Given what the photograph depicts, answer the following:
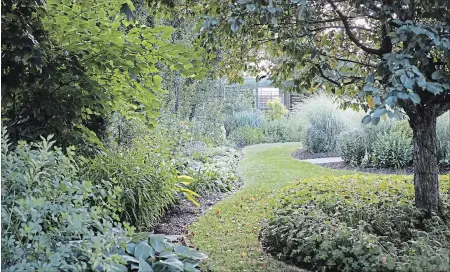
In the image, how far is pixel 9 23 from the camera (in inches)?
92.0

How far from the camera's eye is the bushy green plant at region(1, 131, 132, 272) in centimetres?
167

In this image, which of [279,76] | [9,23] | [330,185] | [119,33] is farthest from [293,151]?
[9,23]

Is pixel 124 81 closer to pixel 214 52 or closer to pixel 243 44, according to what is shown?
pixel 214 52

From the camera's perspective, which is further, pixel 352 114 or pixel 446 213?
pixel 352 114

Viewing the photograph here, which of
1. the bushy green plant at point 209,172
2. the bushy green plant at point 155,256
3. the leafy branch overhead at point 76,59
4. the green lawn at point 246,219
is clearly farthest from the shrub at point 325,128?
the bushy green plant at point 155,256

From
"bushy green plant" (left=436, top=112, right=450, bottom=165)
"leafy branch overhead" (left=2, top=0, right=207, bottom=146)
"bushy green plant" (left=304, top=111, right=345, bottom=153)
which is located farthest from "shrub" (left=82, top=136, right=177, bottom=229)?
"bushy green plant" (left=304, top=111, right=345, bottom=153)

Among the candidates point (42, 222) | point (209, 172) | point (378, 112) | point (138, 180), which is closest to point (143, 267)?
point (42, 222)

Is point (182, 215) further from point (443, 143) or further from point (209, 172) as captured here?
point (443, 143)

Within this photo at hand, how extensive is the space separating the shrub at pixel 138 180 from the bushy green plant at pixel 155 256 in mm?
871

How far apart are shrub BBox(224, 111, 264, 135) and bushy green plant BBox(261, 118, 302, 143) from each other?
0.32 metres

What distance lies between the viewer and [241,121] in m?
12.8

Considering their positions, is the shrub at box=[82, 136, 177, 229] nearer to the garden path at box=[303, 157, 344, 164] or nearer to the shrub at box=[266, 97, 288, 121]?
the garden path at box=[303, 157, 344, 164]

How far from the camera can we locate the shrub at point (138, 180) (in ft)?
11.9

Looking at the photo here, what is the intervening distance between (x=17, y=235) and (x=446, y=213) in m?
3.09
